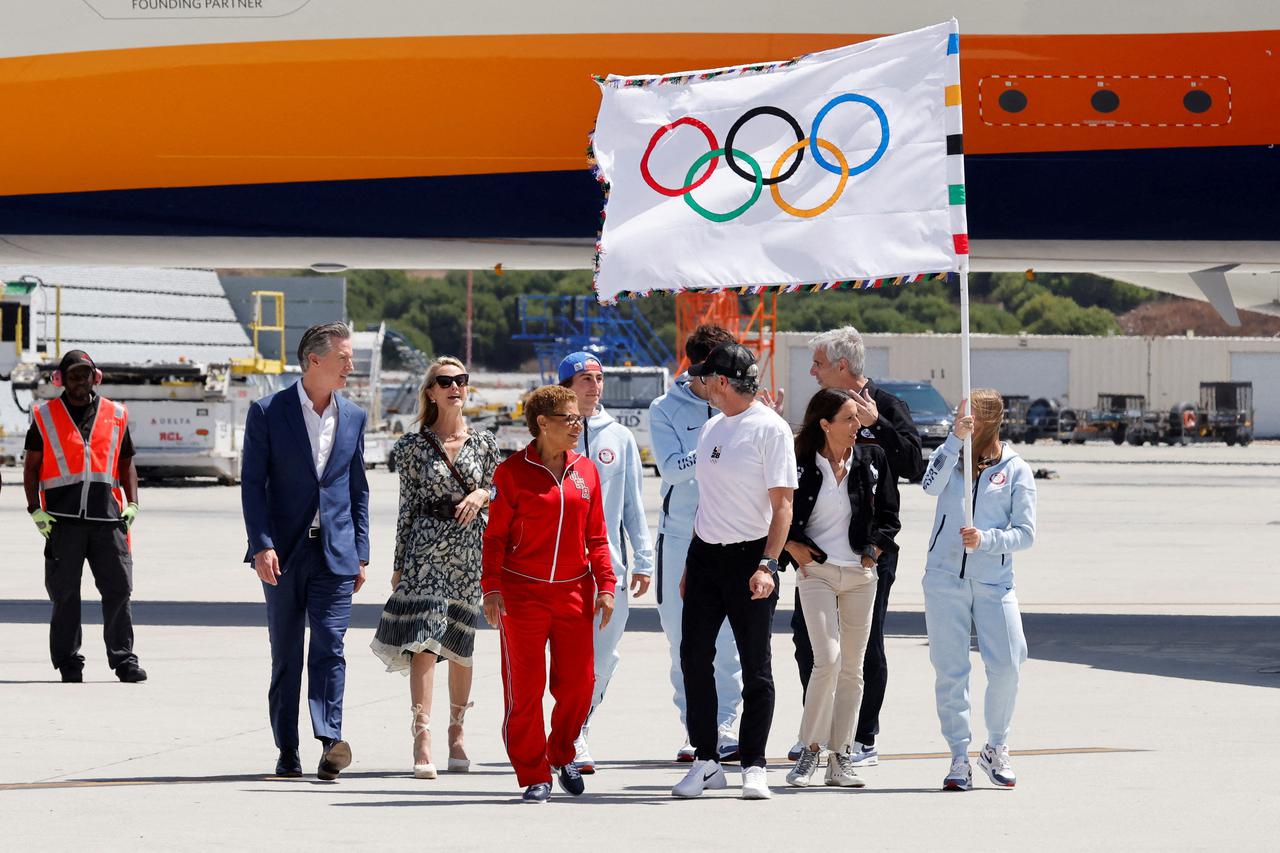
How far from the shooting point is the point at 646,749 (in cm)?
858

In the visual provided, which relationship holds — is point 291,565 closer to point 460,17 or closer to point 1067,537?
point 460,17

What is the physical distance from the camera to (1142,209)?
42.2 feet

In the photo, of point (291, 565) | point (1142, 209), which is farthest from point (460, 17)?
point (291, 565)

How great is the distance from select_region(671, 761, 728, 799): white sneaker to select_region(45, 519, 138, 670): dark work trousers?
14.3 ft

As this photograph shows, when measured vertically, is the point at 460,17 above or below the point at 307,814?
above

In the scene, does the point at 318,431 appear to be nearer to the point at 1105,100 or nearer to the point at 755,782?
the point at 755,782

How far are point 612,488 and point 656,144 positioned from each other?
1735 millimetres

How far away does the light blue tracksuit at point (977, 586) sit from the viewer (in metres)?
7.61

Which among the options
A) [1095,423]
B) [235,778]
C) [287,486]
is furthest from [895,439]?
[1095,423]

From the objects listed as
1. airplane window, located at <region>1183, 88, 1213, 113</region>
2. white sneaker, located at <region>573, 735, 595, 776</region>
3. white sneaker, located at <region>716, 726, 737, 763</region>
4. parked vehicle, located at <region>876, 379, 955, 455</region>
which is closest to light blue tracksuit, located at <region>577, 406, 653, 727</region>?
white sneaker, located at <region>573, 735, 595, 776</region>

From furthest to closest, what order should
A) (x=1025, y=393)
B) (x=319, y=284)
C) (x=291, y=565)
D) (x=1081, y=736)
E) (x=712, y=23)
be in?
(x=1025, y=393) → (x=319, y=284) → (x=712, y=23) → (x=1081, y=736) → (x=291, y=565)

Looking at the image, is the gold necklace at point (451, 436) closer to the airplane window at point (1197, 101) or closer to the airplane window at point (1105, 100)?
the airplane window at point (1105, 100)

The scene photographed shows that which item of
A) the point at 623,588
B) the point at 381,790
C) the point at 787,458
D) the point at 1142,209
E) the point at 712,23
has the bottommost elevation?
the point at 381,790

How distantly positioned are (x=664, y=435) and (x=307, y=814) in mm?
2486
